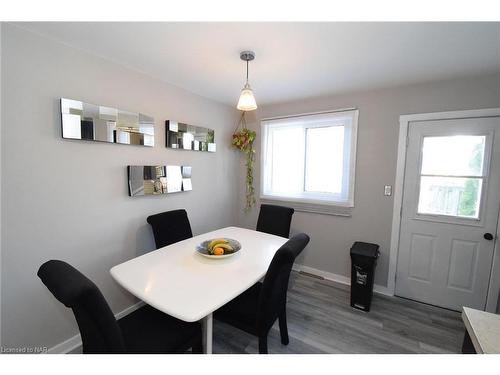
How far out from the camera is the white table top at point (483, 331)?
2.74 feet

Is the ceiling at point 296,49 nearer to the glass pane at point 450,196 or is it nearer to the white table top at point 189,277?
the glass pane at point 450,196

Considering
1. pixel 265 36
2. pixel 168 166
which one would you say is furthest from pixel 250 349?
pixel 265 36

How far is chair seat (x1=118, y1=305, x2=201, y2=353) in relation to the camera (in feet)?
3.46

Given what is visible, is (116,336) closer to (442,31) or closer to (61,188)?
(61,188)

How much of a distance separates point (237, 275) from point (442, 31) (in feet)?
6.54

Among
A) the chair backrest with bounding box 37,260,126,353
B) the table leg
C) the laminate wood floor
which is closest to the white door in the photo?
the laminate wood floor

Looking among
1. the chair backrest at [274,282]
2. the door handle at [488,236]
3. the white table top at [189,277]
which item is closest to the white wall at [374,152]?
the door handle at [488,236]

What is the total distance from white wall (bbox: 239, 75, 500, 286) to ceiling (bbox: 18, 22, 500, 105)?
6.1 inches

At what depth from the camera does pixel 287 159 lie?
298 centimetres

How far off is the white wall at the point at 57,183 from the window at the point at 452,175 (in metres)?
2.74

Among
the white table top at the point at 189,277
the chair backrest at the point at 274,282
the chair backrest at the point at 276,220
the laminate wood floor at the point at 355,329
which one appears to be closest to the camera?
the white table top at the point at 189,277

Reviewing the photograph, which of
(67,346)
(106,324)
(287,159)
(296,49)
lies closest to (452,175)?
(287,159)

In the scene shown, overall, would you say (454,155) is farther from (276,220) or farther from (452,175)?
(276,220)

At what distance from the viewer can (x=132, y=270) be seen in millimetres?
1319
